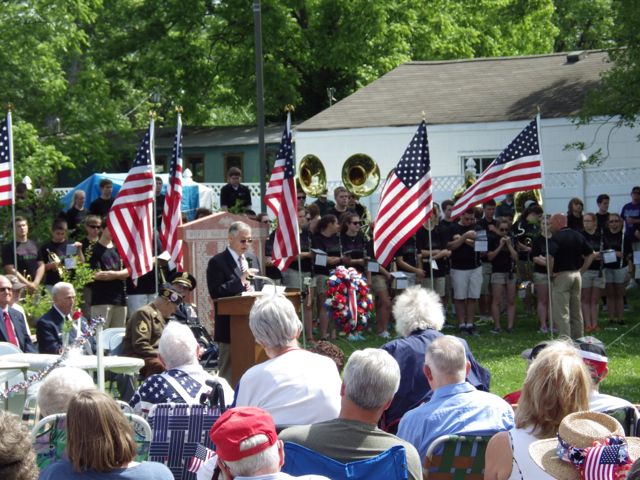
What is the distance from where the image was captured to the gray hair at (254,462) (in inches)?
186

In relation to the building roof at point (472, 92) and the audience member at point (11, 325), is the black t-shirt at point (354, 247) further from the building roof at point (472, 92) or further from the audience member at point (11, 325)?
the building roof at point (472, 92)

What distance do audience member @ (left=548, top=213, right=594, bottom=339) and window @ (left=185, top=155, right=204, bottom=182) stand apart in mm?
25324

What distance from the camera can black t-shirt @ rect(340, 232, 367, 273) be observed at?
17953mm

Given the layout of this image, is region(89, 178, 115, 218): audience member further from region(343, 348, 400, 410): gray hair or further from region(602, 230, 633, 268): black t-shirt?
region(343, 348, 400, 410): gray hair

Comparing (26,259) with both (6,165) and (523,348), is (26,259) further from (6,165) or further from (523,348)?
(523,348)

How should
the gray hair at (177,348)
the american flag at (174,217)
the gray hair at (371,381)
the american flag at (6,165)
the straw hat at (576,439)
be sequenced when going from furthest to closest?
the american flag at (6,165) < the american flag at (174,217) < the gray hair at (177,348) < the gray hair at (371,381) < the straw hat at (576,439)

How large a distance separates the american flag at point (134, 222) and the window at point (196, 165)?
87.3 ft

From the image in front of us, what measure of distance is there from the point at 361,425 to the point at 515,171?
9763 millimetres

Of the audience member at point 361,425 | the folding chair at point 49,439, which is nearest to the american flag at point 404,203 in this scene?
the folding chair at point 49,439

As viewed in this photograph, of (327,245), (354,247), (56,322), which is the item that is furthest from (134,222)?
(354,247)

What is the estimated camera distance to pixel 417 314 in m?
8.23

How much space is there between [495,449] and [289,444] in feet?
3.11

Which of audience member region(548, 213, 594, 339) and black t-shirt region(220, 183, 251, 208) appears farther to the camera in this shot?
black t-shirt region(220, 183, 251, 208)

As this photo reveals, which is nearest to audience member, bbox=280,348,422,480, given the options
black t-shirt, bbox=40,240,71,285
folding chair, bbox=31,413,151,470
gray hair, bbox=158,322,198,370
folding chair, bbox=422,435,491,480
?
folding chair, bbox=422,435,491,480
